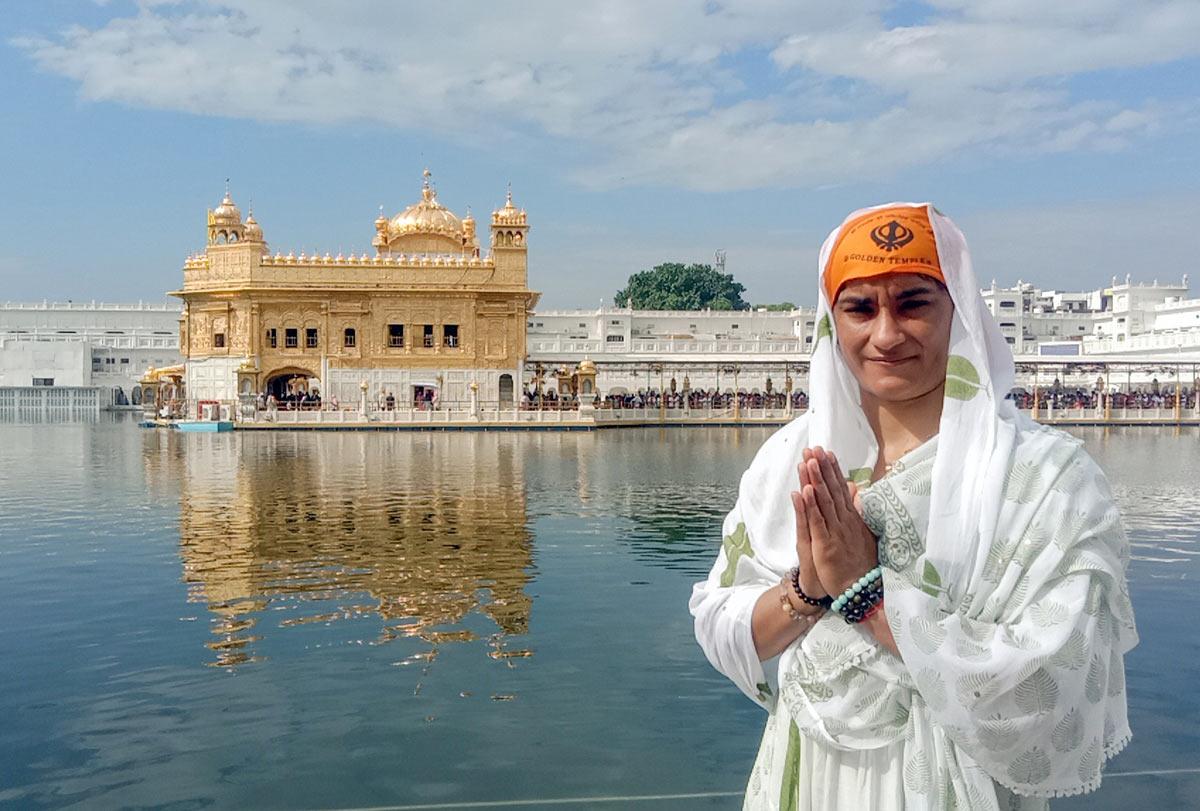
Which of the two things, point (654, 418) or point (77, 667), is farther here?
point (654, 418)

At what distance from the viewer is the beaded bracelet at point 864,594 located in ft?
6.31

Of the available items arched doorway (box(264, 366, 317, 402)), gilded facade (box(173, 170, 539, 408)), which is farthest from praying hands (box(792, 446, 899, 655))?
arched doorway (box(264, 366, 317, 402))

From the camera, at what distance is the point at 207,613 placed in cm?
788

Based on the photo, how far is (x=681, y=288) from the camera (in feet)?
271

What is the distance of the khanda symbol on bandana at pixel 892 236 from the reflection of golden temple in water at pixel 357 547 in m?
5.13

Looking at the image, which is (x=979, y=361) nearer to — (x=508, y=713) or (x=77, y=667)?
(x=508, y=713)

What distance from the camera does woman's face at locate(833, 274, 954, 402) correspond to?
6.80ft

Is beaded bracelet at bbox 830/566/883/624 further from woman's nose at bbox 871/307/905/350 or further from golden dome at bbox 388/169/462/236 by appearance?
golden dome at bbox 388/169/462/236

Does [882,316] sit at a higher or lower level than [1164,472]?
higher

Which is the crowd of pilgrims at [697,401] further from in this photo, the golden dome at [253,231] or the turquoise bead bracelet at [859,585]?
the turquoise bead bracelet at [859,585]

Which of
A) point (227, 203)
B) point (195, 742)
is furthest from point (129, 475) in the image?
point (227, 203)

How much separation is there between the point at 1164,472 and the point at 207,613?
60.4 feet

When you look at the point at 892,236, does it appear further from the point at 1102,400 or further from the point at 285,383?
the point at 1102,400

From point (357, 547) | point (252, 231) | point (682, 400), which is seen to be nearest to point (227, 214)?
point (252, 231)
